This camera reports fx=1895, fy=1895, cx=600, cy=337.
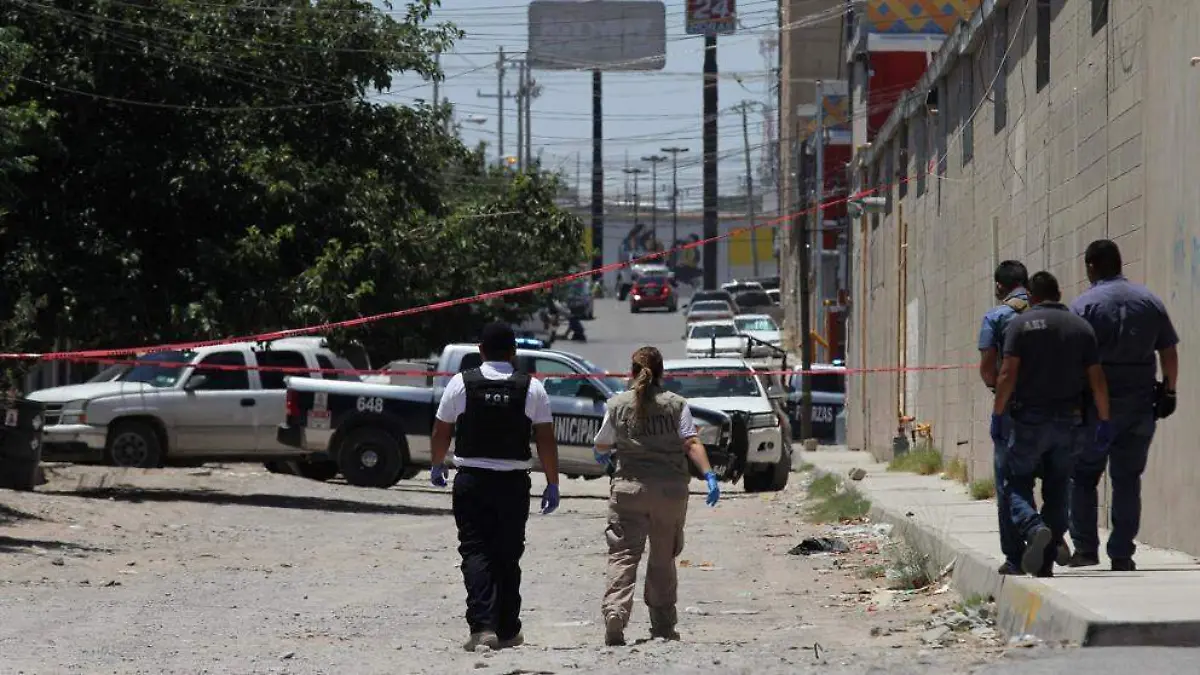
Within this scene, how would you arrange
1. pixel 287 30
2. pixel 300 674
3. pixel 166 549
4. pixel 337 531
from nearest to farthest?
pixel 300 674, pixel 166 549, pixel 337 531, pixel 287 30

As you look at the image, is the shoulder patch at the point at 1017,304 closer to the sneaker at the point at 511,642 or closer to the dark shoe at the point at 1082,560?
the dark shoe at the point at 1082,560

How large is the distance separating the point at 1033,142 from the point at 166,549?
28.2ft

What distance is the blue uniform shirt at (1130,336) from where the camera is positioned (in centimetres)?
1007

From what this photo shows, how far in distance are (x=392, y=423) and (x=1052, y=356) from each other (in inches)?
592

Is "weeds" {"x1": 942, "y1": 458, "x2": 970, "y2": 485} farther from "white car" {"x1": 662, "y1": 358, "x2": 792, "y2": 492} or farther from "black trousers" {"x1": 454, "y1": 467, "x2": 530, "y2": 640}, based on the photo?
"black trousers" {"x1": 454, "y1": 467, "x2": 530, "y2": 640}

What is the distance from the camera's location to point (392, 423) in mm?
23969

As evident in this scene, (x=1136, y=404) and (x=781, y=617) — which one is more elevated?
(x=1136, y=404)

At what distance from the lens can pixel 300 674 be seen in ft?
29.0

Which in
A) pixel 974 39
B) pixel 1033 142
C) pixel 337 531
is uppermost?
pixel 974 39

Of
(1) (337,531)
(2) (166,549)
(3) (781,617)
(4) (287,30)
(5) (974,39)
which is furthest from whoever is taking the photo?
(4) (287,30)

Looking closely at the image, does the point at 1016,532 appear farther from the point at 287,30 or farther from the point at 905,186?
the point at 905,186

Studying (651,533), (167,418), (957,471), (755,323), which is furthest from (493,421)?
(755,323)

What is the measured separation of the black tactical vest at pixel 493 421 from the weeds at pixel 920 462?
46.3 ft

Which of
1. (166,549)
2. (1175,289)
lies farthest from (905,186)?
(1175,289)
